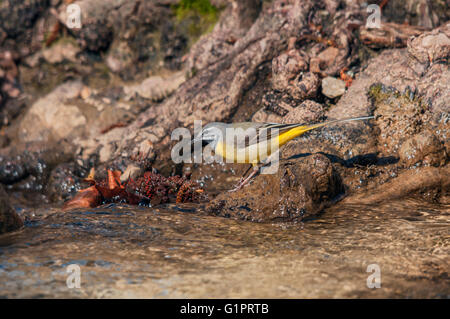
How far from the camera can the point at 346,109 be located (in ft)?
22.1

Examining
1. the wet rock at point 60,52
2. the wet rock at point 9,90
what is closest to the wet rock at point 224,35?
the wet rock at point 60,52

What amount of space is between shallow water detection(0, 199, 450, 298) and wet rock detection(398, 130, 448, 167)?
0.82m

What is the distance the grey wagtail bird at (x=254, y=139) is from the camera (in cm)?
560

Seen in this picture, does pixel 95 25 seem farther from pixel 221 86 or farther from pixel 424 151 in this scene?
pixel 424 151

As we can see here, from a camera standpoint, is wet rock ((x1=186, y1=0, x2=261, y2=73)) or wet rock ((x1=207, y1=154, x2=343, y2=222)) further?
wet rock ((x1=186, y1=0, x2=261, y2=73))

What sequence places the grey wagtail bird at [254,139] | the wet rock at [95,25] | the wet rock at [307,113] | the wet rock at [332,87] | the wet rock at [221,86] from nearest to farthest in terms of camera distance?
the grey wagtail bird at [254,139], the wet rock at [307,113], the wet rock at [332,87], the wet rock at [221,86], the wet rock at [95,25]

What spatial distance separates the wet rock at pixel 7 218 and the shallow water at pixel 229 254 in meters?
0.12

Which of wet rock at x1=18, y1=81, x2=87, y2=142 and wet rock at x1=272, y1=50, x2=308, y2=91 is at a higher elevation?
wet rock at x1=272, y1=50, x2=308, y2=91

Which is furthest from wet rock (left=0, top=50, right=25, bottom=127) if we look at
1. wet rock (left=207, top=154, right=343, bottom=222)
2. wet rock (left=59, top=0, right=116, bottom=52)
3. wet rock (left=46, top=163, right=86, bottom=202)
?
wet rock (left=207, top=154, right=343, bottom=222)

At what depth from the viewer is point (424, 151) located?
5781mm

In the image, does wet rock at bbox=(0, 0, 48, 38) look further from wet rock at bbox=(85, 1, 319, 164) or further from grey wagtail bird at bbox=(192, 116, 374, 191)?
grey wagtail bird at bbox=(192, 116, 374, 191)

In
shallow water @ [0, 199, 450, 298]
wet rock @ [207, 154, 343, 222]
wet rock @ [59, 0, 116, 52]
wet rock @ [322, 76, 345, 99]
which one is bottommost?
shallow water @ [0, 199, 450, 298]

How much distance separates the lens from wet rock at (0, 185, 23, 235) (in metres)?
4.33

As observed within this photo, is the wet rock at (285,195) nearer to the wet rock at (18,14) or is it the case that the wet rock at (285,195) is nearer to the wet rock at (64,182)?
the wet rock at (64,182)
